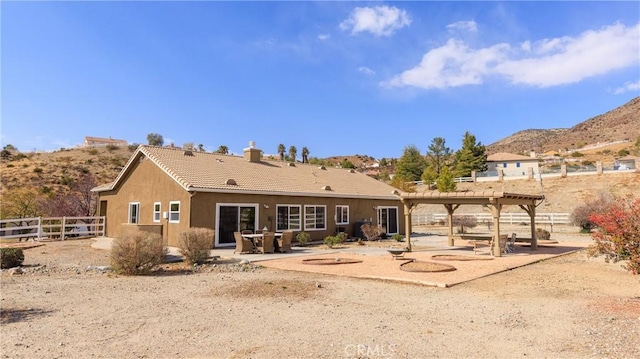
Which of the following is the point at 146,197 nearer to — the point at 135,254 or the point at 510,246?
the point at 135,254

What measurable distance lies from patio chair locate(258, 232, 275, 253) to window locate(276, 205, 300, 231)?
3.60m

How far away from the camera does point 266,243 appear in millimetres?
15414

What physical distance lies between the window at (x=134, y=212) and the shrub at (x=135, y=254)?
34.3 ft

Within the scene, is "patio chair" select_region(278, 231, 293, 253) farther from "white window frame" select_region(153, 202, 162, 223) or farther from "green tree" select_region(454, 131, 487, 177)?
"green tree" select_region(454, 131, 487, 177)

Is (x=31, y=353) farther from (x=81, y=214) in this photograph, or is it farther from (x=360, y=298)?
(x=81, y=214)

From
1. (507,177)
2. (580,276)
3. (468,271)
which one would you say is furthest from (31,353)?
(507,177)

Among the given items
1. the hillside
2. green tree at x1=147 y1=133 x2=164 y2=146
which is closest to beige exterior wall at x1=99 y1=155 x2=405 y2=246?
green tree at x1=147 y1=133 x2=164 y2=146

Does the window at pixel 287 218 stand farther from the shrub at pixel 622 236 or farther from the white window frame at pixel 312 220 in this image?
the shrub at pixel 622 236

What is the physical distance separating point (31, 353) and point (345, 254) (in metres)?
11.6

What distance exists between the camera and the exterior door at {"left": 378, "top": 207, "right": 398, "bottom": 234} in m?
25.1

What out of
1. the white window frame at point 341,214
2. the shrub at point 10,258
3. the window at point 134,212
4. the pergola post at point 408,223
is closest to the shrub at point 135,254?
the shrub at point 10,258

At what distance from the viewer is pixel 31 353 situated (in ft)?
15.4

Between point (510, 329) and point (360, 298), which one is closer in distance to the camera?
point (510, 329)

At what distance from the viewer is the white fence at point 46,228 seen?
799 inches
